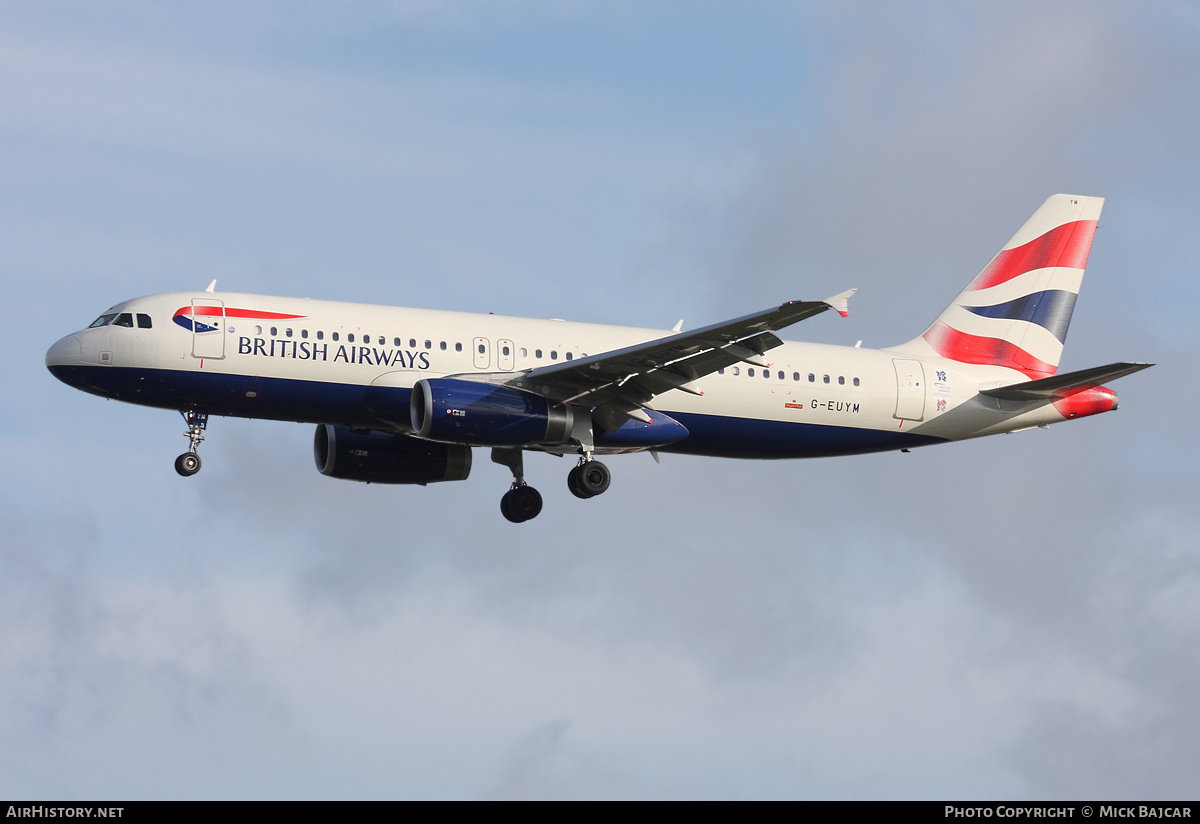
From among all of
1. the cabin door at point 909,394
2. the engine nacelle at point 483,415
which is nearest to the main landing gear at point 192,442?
the engine nacelle at point 483,415

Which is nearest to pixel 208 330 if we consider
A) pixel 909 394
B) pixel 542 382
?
pixel 542 382

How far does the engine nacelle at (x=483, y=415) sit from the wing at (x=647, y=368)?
0.54 metres

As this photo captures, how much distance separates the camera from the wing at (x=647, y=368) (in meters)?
41.7

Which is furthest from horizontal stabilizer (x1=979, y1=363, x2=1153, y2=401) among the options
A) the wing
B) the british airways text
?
the british airways text

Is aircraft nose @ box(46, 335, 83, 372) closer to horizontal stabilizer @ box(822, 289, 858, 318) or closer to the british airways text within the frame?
the british airways text

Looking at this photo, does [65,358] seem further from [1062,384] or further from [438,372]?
[1062,384]

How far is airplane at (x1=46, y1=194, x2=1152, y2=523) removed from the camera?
144 ft

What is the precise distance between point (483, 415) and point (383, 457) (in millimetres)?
7069

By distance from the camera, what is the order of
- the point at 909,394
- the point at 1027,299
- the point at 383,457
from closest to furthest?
the point at 909,394, the point at 383,457, the point at 1027,299

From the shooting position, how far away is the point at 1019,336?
2088 inches

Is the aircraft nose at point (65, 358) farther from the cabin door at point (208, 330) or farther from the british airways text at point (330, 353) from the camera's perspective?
the british airways text at point (330, 353)

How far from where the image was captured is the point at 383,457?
165 feet
